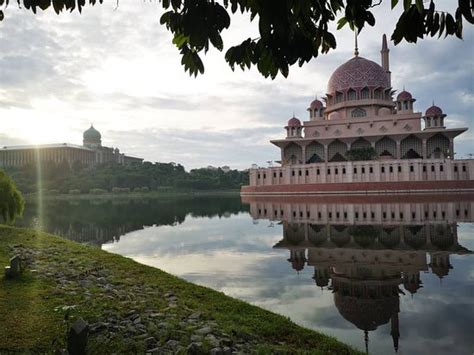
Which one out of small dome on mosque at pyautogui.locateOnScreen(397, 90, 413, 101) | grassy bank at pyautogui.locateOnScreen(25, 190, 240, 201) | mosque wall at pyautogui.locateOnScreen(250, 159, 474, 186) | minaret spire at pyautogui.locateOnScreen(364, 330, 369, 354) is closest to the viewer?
minaret spire at pyautogui.locateOnScreen(364, 330, 369, 354)

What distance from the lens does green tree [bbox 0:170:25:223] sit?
45.0ft

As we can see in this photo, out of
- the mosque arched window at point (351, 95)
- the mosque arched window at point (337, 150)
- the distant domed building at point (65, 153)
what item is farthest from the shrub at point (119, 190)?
the mosque arched window at point (351, 95)

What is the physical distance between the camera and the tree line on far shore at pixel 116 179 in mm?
66312

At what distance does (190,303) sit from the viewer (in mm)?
5750

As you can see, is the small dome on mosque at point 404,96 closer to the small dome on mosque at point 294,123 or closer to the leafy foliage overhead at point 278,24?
the small dome on mosque at point 294,123

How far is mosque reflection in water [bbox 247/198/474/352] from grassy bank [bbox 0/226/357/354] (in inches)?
53.6

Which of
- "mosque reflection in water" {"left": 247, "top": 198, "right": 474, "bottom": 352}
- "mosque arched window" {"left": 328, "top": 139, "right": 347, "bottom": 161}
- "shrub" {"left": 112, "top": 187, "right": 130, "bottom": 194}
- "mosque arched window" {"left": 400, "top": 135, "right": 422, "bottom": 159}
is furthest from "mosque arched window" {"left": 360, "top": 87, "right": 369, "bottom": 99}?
"shrub" {"left": 112, "top": 187, "right": 130, "bottom": 194}

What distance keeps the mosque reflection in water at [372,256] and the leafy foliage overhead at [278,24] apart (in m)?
3.81

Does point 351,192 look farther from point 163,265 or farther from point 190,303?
point 190,303

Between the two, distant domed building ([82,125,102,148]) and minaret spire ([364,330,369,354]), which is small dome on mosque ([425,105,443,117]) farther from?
distant domed building ([82,125,102,148])

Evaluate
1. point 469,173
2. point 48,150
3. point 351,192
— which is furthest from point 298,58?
point 48,150

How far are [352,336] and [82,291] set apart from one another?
4157 millimetres

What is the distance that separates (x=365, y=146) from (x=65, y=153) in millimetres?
72597

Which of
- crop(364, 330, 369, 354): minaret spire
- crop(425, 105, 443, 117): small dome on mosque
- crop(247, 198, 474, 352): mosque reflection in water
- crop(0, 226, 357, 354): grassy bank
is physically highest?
crop(425, 105, 443, 117): small dome on mosque
